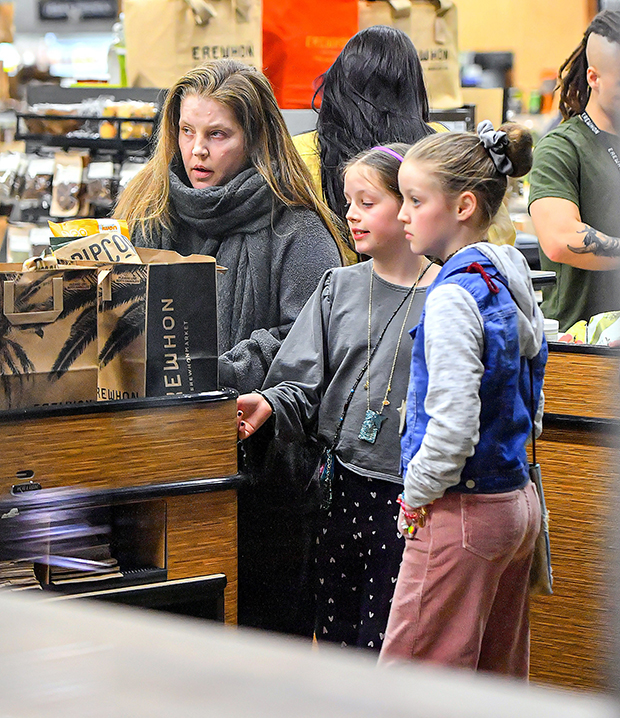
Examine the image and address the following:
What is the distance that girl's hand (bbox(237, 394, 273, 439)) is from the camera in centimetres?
161

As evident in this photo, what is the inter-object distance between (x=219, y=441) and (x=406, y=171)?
54 cm

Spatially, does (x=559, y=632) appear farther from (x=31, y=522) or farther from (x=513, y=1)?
(x=513, y=1)

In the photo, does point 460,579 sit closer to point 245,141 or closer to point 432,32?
point 245,141

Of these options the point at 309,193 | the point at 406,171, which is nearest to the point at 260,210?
the point at 309,193

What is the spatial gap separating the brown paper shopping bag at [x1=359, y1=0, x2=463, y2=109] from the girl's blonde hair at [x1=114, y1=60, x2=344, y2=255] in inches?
46.3

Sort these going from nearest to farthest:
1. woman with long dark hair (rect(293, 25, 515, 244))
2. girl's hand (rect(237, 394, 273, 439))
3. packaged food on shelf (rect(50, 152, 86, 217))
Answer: girl's hand (rect(237, 394, 273, 439)) → woman with long dark hair (rect(293, 25, 515, 244)) → packaged food on shelf (rect(50, 152, 86, 217))

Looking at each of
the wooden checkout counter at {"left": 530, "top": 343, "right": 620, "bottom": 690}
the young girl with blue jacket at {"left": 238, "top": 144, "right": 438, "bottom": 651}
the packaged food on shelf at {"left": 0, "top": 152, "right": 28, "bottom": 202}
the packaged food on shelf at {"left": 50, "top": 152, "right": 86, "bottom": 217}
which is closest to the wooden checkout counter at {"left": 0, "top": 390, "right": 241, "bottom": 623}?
the young girl with blue jacket at {"left": 238, "top": 144, "right": 438, "bottom": 651}

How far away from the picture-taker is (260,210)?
6.03 ft

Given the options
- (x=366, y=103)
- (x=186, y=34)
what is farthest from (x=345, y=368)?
(x=186, y=34)

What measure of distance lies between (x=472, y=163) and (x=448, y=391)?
38 centimetres

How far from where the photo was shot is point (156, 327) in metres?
1.46

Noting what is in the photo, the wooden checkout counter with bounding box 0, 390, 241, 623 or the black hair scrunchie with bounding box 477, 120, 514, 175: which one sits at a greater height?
the black hair scrunchie with bounding box 477, 120, 514, 175

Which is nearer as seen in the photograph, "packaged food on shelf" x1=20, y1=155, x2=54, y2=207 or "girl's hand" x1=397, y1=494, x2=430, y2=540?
"girl's hand" x1=397, y1=494, x2=430, y2=540

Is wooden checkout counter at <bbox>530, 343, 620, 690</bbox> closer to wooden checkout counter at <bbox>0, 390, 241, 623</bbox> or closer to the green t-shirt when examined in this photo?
the green t-shirt
